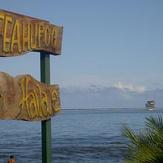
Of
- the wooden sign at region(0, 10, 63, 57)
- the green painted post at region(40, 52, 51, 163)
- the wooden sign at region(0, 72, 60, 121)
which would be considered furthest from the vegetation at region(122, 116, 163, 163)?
the wooden sign at region(0, 10, 63, 57)

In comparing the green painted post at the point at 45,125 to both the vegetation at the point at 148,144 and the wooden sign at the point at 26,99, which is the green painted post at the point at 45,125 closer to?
the wooden sign at the point at 26,99

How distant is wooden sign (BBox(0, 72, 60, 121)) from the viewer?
23.7 feet

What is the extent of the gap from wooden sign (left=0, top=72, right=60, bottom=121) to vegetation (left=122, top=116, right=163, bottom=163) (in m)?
1.70

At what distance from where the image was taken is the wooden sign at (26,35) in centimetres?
718

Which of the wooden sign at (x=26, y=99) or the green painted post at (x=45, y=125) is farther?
the green painted post at (x=45, y=125)

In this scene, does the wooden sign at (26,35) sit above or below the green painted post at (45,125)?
above

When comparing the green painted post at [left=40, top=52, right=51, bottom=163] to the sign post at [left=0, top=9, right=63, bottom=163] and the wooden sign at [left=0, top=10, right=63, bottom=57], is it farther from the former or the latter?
the wooden sign at [left=0, top=10, right=63, bottom=57]

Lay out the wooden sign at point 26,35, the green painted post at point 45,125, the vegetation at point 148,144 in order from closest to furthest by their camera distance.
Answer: the vegetation at point 148,144, the wooden sign at point 26,35, the green painted post at point 45,125

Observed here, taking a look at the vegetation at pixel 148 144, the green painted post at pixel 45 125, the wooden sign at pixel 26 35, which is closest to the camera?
the vegetation at pixel 148 144

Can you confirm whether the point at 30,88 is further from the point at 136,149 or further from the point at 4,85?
the point at 136,149

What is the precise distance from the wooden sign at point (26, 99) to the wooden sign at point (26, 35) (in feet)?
1.49

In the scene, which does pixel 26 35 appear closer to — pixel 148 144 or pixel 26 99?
pixel 26 99

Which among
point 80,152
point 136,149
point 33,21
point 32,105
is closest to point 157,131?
point 136,149

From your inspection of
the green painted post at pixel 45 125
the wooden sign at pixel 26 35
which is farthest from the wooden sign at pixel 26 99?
the wooden sign at pixel 26 35
